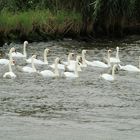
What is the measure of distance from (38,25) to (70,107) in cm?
1687

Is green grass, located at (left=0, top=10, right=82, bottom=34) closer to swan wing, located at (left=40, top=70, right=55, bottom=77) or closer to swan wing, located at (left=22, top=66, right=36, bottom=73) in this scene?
swan wing, located at (left=22, top=66, right=36, bottom=73)

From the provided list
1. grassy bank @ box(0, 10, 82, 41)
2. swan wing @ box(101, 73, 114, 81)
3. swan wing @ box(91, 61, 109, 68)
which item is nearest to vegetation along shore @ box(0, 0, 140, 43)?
grassy bank @ box(0, 10, 82, 41)

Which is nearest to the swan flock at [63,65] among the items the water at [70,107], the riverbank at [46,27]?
the water at [70,107]

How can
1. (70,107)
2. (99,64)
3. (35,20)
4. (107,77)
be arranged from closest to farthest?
(70,107) < (107,77) < (99,64) < (35,20)

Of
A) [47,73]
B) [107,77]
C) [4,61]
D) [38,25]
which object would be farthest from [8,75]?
[38,25]

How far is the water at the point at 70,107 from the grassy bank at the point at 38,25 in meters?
7.35

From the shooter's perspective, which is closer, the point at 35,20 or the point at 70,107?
the point at 70,107

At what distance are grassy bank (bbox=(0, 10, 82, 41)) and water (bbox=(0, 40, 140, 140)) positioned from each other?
289 inches

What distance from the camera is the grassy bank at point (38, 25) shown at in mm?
35900

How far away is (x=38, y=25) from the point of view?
3728 centimetres

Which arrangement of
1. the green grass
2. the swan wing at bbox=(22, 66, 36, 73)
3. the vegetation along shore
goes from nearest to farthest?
the swan wing at bbox=(22, 66, 36, 73) → the green grass → the vegetation along shore

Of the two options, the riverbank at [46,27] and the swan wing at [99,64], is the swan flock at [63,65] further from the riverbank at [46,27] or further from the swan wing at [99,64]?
the riverbank at [46,27]

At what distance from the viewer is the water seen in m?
18.0

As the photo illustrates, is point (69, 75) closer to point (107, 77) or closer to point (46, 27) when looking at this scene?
point (107, 77)
